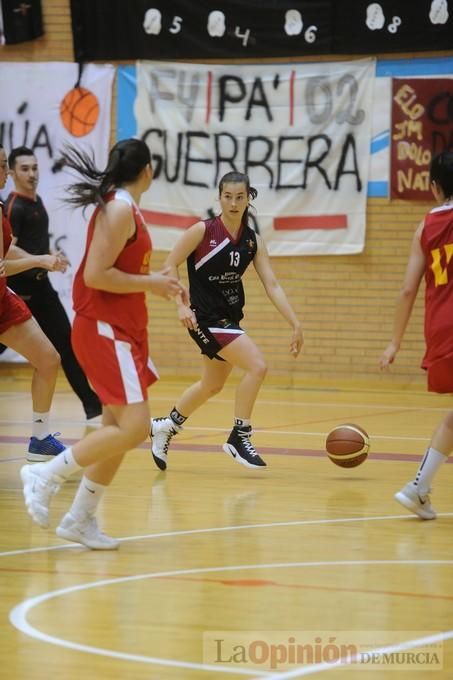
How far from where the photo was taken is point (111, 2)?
45.8ft

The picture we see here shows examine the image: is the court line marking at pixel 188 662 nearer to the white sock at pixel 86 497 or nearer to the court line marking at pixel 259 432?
the white sock at pixel 86 497

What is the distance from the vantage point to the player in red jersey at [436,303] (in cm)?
576

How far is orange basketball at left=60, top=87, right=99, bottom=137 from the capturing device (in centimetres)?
1427

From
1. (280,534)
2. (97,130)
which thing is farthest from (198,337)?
(97,130)

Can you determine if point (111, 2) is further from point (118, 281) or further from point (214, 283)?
point (118, 281)

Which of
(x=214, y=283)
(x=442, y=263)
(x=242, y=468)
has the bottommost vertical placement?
(x=242, y=468)

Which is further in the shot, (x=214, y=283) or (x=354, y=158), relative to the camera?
(x=354, y=158)

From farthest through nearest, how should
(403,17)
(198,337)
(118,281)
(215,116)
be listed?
(215,116) < (403,17) < (198,337) < (118,281)

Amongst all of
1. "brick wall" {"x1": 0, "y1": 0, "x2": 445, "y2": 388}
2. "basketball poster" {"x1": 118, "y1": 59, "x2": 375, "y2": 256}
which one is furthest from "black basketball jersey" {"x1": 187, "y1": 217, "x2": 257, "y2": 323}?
"basketball poster" {"x1": 118, "y1": 59, "x2": 375, "y2": 256}

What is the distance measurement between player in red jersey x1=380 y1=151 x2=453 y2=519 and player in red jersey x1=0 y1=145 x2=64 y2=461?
6.53ft

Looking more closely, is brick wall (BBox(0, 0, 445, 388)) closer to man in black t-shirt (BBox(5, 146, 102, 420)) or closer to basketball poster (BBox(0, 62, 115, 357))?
basketball poster (BBox(0, 62, 115, 357))

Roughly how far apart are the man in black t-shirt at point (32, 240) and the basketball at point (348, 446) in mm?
2871

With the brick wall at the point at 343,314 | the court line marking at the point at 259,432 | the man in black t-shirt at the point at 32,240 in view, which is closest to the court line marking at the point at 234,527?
the court line marking at the point at 259,432

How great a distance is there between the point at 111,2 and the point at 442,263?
9.25 metres
